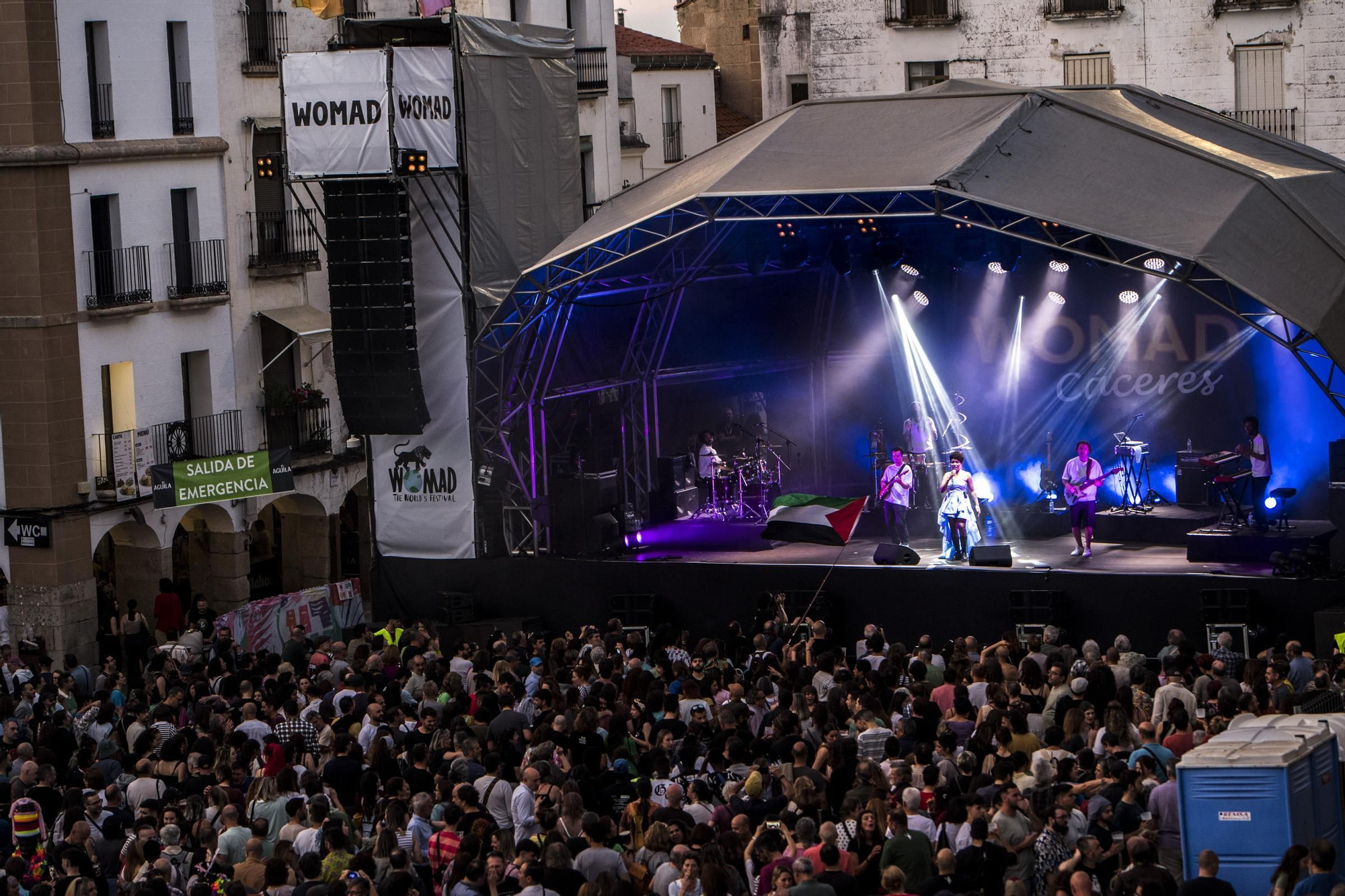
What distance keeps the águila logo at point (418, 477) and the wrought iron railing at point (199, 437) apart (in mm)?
3506

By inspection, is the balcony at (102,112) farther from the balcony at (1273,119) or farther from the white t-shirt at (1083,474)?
the balcony at (1273,119)

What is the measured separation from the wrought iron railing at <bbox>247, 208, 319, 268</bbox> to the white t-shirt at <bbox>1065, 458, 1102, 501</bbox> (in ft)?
44.4

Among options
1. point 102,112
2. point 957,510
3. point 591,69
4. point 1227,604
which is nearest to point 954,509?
point 957,510

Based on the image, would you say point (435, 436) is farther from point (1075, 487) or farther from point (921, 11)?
point (921, 11)

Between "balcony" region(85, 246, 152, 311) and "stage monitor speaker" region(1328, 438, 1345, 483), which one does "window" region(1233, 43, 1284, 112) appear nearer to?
"stage monitor speaker" region(1328, 438, 1345, 483)

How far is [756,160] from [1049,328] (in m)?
7.09

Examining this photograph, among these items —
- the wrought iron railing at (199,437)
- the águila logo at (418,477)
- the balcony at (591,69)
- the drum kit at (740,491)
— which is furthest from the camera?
the balcony at (591,69)

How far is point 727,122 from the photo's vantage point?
48.7 metres

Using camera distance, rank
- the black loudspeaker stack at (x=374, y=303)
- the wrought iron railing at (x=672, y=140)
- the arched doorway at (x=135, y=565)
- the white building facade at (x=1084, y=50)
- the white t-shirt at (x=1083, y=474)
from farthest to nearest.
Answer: the wrought iron railing at (x=672, y=140) < the white building facade at (x=1084, y=50) < the arched doorway at (x=135, y=565) < the black loudspeaker stack at (x=374, y=303) < the white t-shirt at (x=1083, y=474)

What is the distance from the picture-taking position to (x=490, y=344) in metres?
27.7

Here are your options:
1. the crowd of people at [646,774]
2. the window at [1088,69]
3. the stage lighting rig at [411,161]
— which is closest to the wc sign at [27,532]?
the stage lighting rig at [411,161]

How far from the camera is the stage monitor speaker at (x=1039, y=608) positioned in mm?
24188

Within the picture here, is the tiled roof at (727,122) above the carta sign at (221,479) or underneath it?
above

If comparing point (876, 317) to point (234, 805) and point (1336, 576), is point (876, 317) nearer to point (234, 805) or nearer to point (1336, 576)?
point (1336, 576)
